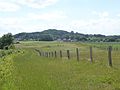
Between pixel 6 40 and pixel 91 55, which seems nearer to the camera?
pixel 91 55

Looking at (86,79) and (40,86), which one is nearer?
(40,86)

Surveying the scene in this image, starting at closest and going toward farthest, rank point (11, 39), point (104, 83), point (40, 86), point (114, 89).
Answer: point (114, 89) < point (40, 86) < point (104, 83) < point (11, 39)

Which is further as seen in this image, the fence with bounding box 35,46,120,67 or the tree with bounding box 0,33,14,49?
the tree with bounding box 0,33,14,49

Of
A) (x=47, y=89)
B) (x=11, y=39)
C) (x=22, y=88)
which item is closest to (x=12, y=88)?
(x=22, y=88)

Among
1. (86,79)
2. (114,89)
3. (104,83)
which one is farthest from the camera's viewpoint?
(86,79)

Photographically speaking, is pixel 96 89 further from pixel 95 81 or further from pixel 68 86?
pixel 95 81

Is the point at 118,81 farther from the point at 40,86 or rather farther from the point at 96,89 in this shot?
the point at 40,86

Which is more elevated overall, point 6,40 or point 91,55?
point 91,55

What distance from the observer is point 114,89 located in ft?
45.1

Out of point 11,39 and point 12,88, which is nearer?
point 12,88

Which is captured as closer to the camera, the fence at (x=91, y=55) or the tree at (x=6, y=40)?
the fence at (x=91, y=55)

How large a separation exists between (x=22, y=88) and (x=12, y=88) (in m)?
0.49

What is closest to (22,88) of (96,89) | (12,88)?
(12,88)

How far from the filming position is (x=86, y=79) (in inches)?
690
